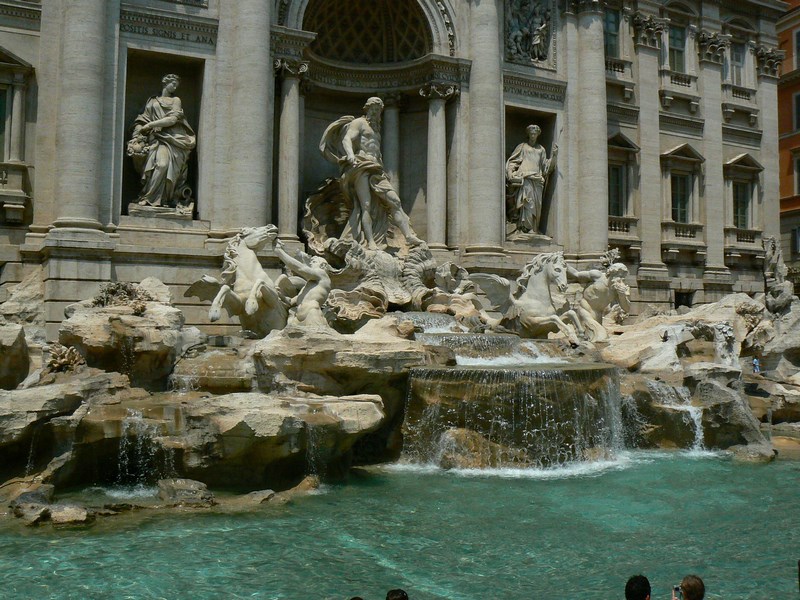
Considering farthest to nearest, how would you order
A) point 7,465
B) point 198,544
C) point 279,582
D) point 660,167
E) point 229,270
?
point 660,167 < point 229,270 < point 7,465 < point 198,544 < point 279,582

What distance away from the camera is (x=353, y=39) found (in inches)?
789

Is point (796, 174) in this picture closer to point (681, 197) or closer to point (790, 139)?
point (790, 139)

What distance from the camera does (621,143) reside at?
23.0m

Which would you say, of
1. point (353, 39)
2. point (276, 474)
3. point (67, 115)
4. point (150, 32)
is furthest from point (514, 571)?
point (353, 39)

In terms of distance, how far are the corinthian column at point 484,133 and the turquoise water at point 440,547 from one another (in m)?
9.75

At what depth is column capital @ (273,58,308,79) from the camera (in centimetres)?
1716

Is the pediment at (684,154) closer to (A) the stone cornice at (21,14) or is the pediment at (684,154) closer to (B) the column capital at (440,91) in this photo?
(B) the column capital at (440,91)

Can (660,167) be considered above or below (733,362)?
above

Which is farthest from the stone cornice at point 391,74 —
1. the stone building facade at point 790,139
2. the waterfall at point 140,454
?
the stone building facade at point 790,139

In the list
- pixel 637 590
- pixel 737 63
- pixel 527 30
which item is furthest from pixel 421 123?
pixel 637 590

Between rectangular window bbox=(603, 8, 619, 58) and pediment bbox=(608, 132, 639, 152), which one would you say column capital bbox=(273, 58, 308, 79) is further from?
rectangular window bbox=(603, 8, 619, 58)

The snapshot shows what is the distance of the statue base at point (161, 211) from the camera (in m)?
16.0

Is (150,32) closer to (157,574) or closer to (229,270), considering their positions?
(229,270)

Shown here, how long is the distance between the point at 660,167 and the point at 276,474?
17845 millimetres
